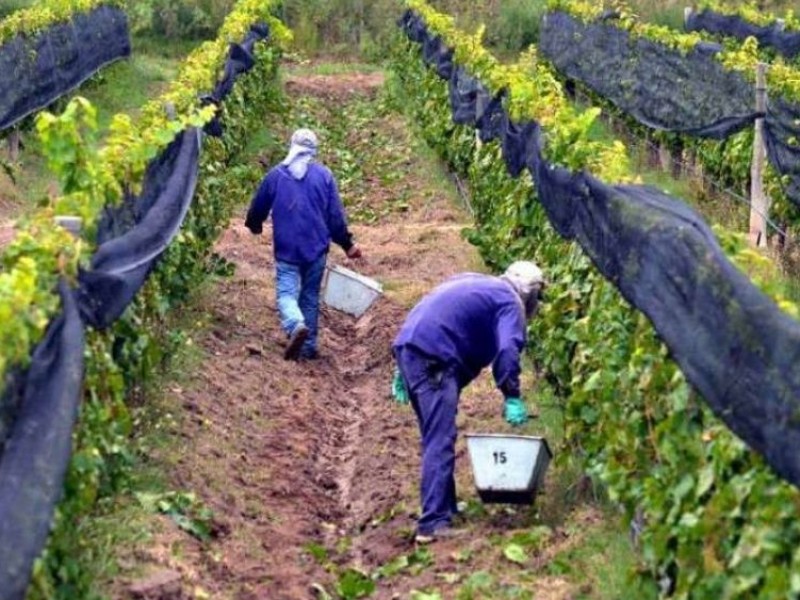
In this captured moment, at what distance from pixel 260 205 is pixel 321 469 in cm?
284

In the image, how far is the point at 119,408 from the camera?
319 inches

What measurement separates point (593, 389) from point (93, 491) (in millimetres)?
2630

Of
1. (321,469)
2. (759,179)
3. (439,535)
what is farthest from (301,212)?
(759,179)

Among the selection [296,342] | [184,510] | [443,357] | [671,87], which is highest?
[443,357]

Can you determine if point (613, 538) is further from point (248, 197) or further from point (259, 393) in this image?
point (248, 197)

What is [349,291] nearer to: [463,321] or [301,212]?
[301,212]

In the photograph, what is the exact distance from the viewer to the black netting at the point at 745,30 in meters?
26.5

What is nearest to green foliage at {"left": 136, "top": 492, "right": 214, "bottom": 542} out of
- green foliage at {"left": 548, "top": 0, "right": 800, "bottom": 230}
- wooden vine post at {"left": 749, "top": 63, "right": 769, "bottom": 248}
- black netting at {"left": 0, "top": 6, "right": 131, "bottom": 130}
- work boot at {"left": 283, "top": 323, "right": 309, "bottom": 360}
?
work boot at {"left": 283, "top": 323, "right": 309, "bottom": 360}

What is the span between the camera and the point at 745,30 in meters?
28.3

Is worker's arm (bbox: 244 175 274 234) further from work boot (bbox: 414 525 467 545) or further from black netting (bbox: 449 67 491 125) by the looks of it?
work boot (bbox: 414 525 467 545)

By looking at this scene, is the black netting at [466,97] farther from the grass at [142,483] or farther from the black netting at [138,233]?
the black netting at [138,233]

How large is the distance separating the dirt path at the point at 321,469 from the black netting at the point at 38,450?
1.45 metres

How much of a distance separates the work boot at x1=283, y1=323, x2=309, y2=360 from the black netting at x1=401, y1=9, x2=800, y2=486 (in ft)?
11.3

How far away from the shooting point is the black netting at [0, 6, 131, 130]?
1961cm
